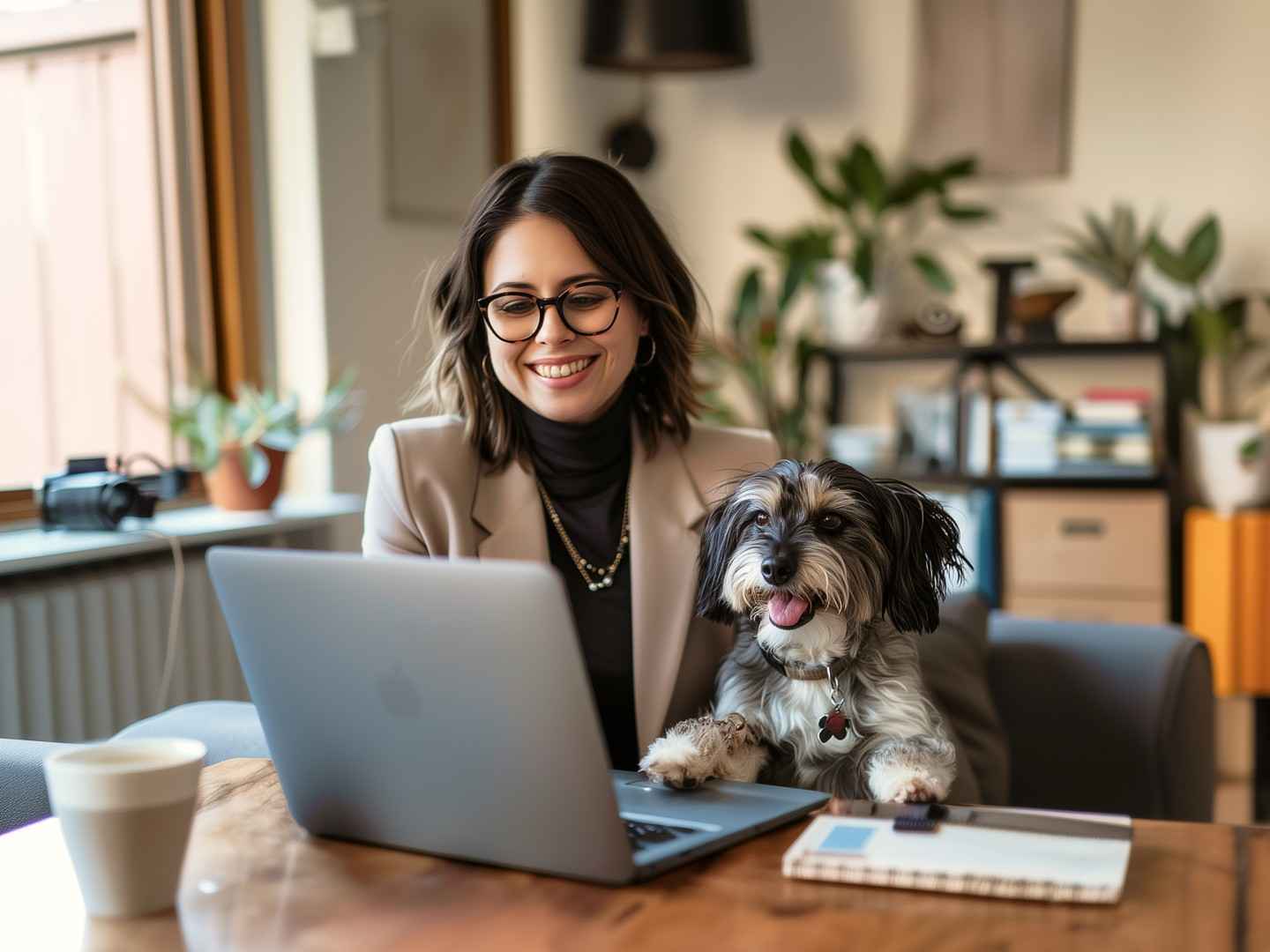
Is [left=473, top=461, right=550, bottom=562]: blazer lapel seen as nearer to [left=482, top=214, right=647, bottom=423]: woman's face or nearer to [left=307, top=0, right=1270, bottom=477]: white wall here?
[left=482, top=214, right=647, bottom=423]: woman's face

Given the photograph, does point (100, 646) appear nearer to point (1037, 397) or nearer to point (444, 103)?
point (444, 103)

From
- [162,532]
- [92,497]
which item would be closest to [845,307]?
[162,532]

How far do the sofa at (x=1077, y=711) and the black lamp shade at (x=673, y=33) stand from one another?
2526mm

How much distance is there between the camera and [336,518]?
3463 millimetres

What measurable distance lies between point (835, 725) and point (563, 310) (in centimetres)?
64

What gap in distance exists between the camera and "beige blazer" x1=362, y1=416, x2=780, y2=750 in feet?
5.34

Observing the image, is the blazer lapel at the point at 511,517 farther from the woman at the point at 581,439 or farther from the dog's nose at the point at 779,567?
the dog's nose at the point at 779,567

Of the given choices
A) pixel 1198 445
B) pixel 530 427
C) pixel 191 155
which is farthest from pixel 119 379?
pixel 1198 445

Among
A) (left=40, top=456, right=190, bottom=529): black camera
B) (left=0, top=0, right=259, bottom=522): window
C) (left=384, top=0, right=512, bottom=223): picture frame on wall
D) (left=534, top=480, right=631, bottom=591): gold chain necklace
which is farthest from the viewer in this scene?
(left=384, top=0, right=512, bottom=223): picture frame on wall

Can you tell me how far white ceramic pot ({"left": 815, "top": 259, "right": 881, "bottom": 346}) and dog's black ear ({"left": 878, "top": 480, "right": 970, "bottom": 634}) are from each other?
3.10 meters

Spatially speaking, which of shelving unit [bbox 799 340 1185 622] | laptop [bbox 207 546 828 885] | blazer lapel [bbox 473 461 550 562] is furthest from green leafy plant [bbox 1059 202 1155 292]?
laptop [bbox 207 546 828 885]

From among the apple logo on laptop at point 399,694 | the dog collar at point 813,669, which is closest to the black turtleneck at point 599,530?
the dog collar at point 813,669

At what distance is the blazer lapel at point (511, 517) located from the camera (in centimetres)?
169

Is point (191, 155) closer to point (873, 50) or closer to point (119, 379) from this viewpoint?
point (119, 379)
